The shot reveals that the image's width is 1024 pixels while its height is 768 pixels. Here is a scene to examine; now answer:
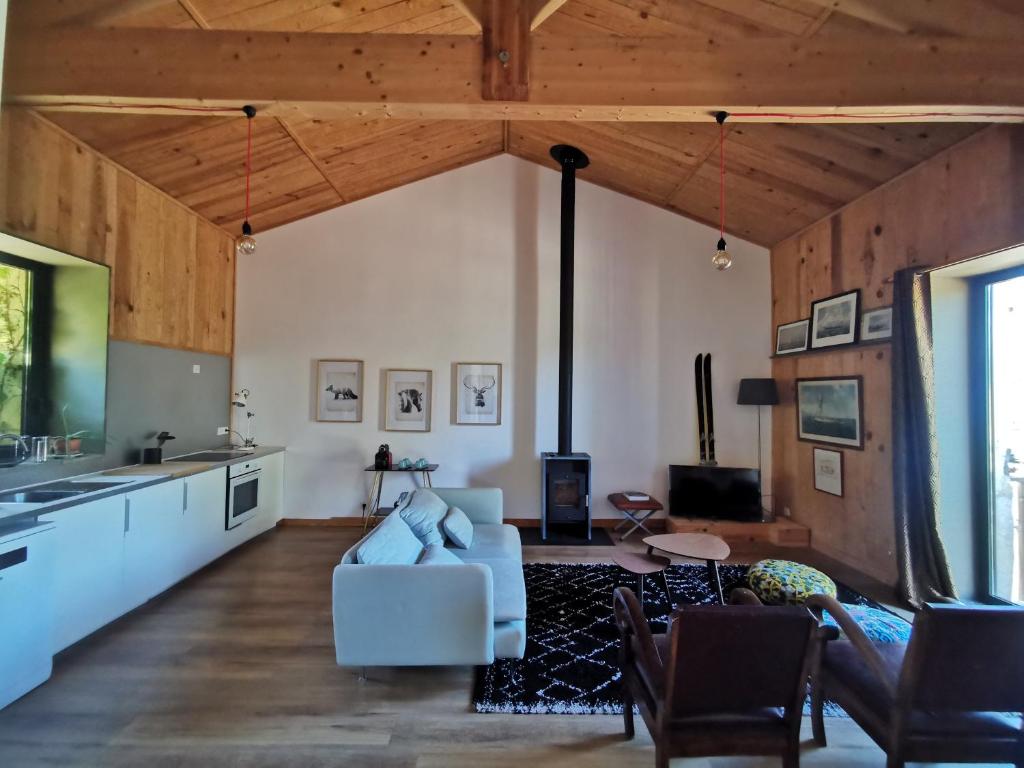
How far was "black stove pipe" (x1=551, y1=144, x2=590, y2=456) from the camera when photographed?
4.90 m

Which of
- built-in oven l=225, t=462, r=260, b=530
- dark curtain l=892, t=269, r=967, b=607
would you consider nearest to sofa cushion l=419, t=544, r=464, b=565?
built-in oven l=225, t=462, r=260, b=530

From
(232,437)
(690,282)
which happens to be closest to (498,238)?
(690,282)

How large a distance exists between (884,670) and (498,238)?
484cm

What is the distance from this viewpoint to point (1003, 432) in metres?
3.23

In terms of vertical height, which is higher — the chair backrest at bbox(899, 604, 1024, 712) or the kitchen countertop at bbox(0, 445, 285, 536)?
the kitchen countertop at bbox(0, 445, 285, 536)

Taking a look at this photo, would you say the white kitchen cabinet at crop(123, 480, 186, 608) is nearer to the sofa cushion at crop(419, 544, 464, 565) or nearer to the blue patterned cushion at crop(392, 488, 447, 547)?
the blue patterned cushion at crop(392, 488, 447, 547)

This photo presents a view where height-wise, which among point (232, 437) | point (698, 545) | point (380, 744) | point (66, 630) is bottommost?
point (380, 744)

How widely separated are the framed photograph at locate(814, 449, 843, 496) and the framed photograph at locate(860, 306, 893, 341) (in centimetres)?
110

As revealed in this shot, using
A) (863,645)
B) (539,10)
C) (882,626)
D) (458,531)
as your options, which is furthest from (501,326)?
(863,645)

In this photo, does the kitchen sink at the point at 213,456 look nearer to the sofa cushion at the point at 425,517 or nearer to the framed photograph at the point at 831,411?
the sofa cushion at the point at 425,517

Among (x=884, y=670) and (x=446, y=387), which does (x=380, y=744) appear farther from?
(x=446, y=387)

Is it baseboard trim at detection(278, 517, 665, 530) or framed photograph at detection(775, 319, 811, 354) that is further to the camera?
baseboard trim at detection(278, 517, 665, 530)

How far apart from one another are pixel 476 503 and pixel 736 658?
268 centimetres

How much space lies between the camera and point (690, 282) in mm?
5348
